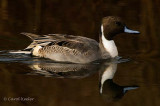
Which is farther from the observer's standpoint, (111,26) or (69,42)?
(111,26)

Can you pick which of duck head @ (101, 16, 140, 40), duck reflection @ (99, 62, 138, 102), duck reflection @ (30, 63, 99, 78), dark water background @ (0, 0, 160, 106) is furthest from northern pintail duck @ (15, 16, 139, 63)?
duck reflection @ (99, 62, 138, 102)

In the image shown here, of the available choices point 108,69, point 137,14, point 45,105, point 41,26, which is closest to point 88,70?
point 108,69

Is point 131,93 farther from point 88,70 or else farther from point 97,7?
point 97,7

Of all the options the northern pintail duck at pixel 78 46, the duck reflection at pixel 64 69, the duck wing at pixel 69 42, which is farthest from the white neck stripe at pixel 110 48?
the duck reflection at pixel 64 69

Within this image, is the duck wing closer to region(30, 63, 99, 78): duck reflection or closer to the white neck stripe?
the white neck stripe

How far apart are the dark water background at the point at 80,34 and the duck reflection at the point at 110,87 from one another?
70mm

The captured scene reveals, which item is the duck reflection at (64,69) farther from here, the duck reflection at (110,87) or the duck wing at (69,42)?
the duck wing at (69,42)

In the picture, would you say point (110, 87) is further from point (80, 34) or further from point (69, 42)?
point (80, 34)

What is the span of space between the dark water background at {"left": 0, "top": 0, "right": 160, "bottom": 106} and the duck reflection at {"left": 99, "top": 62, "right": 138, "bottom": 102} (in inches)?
2.7

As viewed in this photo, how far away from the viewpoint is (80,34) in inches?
409

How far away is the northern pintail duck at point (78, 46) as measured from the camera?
8.52 metres

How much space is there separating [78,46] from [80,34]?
187cm

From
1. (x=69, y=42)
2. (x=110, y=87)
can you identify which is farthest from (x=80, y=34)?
(x=110, y=87)

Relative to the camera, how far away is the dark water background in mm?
6484
